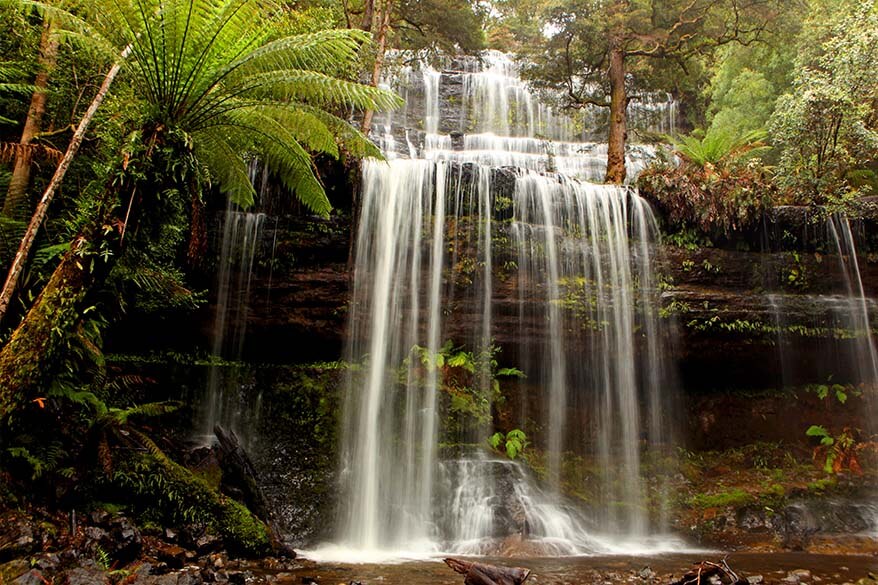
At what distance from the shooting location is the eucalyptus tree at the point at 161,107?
4.73 meters

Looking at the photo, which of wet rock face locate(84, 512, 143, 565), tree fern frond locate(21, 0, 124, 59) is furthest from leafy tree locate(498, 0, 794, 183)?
wet rock face locate(84, 512, 143, 565)

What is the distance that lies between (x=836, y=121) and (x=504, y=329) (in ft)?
26.9

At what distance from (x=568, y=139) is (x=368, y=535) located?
14.5m

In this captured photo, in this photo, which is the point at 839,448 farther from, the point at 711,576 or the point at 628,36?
the point at 628,36

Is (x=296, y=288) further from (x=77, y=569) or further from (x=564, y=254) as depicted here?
(x=77, y=569)

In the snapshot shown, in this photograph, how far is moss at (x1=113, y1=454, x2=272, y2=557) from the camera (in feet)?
16.3

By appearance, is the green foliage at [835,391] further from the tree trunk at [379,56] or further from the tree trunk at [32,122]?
the tree trunk at [32,122]

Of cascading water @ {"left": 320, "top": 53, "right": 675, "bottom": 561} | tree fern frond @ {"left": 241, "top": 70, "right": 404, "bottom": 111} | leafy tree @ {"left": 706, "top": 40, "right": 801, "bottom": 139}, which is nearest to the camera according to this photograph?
tree fern frond @ {"left": 241, "top": 70, "right": 404, "bottom": 111}

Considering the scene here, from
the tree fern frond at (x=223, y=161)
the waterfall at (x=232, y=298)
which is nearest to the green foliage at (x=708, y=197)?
the tree fern frond at (x=223, y=161)

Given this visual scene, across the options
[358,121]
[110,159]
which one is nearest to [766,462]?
[110,159]

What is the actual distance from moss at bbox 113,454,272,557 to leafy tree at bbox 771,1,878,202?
11336 mm

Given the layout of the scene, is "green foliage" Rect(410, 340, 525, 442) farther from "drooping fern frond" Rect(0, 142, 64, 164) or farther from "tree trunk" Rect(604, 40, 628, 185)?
"drooping fern frond" Rect(0, 142, 64, 164)

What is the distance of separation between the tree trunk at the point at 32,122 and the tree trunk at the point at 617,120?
9944mm

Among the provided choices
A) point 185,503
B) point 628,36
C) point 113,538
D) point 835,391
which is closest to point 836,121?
point 628,36
